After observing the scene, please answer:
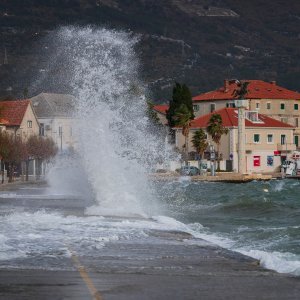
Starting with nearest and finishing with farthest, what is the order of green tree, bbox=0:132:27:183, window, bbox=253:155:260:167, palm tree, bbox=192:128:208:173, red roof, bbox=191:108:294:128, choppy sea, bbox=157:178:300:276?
choppy sea, bbox=157:178:300:276 < green tree, bbox=0:132:27:183 < palm tree, bbox=192:128:208:173 < window, bbox=253:155:260:167 < red roof, bbox=191:108:294:128

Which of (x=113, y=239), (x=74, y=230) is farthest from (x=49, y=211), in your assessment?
(x=113, y=239)

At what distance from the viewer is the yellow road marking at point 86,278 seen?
56.1 feet

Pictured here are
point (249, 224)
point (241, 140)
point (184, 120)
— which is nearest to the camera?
point (249, 224)

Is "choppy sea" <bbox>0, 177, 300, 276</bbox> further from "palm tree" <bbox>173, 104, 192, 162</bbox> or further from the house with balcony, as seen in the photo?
"palm tree" <bbox>173, 104, 192, 162</bbox>

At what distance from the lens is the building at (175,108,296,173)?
405ft

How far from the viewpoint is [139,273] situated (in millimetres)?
20016

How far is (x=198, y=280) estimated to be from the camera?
63.0ft

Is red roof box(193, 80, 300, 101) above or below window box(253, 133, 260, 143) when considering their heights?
above

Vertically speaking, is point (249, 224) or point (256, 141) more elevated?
point (256, 141)

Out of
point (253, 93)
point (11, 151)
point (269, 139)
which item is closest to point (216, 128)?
point (269, 139)

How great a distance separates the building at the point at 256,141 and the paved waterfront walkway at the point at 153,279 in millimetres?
98672

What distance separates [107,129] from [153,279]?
88.0ft

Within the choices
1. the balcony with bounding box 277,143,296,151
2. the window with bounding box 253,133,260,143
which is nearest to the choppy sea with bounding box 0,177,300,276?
the window with bounding box 253,133,260,143

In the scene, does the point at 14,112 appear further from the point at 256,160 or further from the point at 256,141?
the point at 256,160
